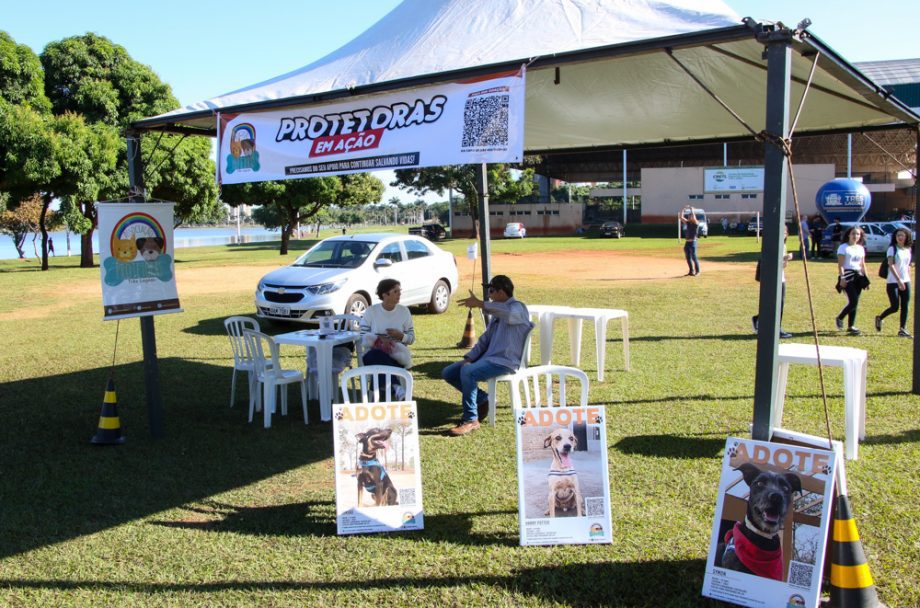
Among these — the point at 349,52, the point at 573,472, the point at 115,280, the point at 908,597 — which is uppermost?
the point at 349,52

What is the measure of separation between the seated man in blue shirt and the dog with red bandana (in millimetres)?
2787

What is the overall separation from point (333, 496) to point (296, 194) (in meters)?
35.7

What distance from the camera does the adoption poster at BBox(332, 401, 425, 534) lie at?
4398 millimetres

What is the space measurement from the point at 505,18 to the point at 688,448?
369cm

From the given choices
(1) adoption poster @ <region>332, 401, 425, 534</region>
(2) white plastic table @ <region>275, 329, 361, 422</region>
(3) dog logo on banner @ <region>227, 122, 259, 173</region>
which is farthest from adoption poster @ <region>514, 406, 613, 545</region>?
(3) dog logo on banner @ <region>227, 122, 259, 173</region>

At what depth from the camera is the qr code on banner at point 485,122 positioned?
15.4 ft

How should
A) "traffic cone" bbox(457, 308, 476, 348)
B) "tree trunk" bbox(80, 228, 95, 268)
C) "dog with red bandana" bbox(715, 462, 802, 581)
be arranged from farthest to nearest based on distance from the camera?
"tree trunk" bbox(80, 228, 95, 268)
"traffic cone" bbox(457, 308, 476, 348)
"dog with red bandana" bbox(715, 462, 802, 581)

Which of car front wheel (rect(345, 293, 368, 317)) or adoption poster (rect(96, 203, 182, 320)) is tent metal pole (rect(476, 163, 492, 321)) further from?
car front wheel (rect(345, 293, 368, 317))

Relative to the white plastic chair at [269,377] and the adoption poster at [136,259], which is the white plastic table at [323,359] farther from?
the adoption poster at [136,259]

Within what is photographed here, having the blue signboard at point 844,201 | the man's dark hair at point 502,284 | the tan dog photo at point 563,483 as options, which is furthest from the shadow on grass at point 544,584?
the blue signboard at point 844,201

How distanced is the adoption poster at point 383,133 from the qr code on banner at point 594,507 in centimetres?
211

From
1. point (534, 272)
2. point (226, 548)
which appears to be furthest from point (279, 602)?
point (534, 272)

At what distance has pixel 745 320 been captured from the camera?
12.4 meters

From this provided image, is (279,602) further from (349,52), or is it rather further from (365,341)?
(349,52)
